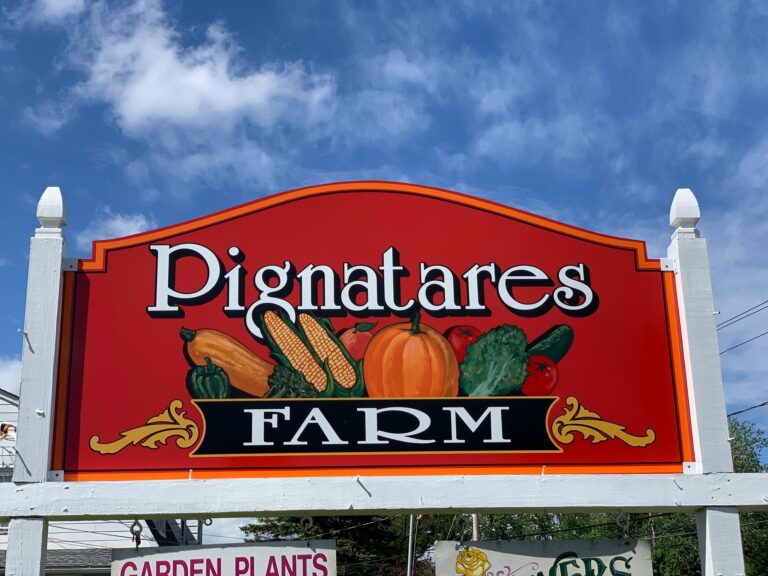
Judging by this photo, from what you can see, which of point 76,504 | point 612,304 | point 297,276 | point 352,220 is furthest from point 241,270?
point 612,304

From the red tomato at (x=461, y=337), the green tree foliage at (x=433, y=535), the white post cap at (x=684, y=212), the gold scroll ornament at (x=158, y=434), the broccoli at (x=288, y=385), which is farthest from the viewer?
the green tree foliage at (x=433, y=535)

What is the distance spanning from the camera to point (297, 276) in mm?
9148

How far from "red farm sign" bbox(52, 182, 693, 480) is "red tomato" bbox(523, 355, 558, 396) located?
0.6 inches

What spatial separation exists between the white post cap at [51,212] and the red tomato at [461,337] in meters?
3.84

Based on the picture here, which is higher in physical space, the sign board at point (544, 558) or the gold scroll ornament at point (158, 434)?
the gold scroll ornament at point (158, 434)

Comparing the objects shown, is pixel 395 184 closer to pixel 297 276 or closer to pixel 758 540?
pixel 297 276

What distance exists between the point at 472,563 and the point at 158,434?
10.0 ft

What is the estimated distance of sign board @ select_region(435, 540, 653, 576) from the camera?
8.50 meters

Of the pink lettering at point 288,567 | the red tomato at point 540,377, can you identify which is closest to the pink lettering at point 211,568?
the pink lettering at point 288,567

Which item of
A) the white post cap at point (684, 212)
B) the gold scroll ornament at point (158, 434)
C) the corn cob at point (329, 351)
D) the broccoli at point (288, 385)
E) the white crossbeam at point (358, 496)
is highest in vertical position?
the white post cap at point (684, 212)

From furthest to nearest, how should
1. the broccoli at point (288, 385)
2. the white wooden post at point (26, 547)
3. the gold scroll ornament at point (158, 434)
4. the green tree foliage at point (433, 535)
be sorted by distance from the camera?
the green tree foliage at point (433, 535) → the broccoli at point (288, 385) → the gold scroll ornament at point (158, 434) → the white wooden post at point (26, 547)

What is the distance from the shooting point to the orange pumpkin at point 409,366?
886 cm

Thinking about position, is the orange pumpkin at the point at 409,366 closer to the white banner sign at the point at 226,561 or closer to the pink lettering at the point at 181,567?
the white banner sign at the point at 226,561

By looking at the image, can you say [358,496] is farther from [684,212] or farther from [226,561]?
[684,212]
